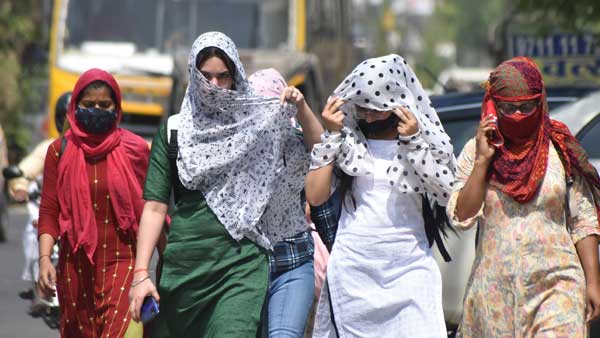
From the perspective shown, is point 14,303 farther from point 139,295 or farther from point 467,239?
point 139,295

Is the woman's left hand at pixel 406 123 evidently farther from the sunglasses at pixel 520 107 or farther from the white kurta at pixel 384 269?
the sunglasses at pixel 520 107

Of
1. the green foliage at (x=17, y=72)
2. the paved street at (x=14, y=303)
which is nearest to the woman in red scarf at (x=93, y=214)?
the paved street at (x=14, y=303)

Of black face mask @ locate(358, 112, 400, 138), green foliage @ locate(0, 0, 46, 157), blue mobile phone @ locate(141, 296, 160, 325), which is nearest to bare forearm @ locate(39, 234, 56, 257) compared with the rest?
blue mobile phone @ locate(141, 296, 160, 325)

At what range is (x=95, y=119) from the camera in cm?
552

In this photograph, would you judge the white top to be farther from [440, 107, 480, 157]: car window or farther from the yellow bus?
the yellow bus

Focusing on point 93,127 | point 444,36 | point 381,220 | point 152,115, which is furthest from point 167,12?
point 444,36

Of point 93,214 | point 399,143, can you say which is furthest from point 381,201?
point 93,214

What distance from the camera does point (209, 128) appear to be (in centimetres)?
490

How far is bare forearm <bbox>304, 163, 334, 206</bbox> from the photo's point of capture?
4.75 metres

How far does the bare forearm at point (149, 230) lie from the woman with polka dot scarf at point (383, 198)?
1.90 feet

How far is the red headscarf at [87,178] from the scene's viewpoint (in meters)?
5.41

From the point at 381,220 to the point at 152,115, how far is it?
36.7ft

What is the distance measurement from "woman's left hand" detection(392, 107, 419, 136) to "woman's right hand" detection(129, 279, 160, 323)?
1.08 meters

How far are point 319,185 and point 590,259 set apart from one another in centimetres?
104
